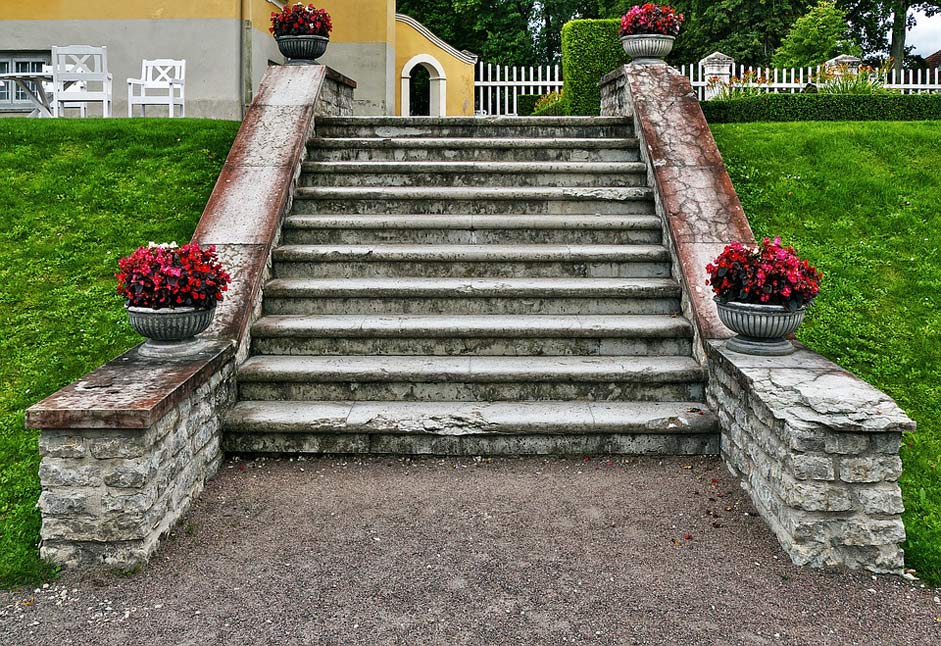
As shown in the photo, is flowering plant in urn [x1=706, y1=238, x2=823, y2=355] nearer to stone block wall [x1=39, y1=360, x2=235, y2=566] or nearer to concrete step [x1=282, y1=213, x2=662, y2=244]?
concrete step [x1=282, y1=213, x2=662, y2=244]

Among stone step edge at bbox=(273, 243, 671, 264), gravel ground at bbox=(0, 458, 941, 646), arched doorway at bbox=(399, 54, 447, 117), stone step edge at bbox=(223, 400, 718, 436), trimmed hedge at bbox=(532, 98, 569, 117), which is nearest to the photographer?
gravel ground at bbox=(0, 458, 941, 646)

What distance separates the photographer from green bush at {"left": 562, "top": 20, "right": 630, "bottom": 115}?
11320 millimetres

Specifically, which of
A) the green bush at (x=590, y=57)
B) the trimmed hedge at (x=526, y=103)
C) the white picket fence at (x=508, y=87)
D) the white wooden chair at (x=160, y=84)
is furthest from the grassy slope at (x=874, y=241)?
the white picket fence at (x=508, y=87)

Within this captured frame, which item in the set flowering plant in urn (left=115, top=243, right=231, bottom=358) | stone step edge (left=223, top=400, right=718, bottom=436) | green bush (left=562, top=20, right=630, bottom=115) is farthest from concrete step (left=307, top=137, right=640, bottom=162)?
green bush (left=562, top=20, right=630, bottom=115)

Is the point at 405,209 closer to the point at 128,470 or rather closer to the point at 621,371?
the point at 621,371

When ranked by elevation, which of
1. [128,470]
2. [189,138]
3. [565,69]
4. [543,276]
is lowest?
[128,470]

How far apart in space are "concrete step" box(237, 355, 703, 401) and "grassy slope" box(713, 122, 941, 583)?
1.24 meters

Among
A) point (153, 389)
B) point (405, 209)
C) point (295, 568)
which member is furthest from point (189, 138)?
point (295, 568)

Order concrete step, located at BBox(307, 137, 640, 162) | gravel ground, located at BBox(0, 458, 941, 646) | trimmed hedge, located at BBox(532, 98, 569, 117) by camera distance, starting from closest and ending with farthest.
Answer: gravel ground, located at BBox(0, 458, 941, 646) < concrete step, located at BBox(307, 137, 640, 162) < trimmed hedge, located at BBox(532, 98, 569, 117)

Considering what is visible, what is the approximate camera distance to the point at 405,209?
6773mm

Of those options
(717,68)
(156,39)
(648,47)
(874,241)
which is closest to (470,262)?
(874,241)

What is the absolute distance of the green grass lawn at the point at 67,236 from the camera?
14.5ft

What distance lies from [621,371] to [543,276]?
1.31 m

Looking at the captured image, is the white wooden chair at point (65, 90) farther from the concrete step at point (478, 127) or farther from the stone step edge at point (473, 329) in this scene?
the stone step edge at point (473, 329)
